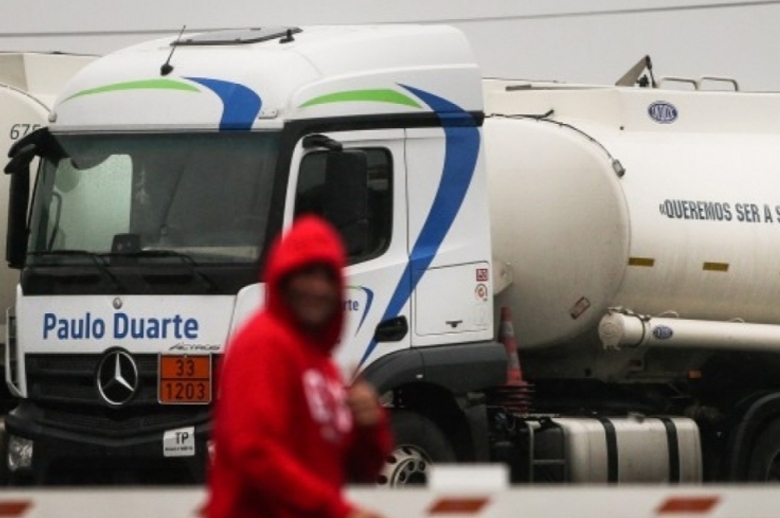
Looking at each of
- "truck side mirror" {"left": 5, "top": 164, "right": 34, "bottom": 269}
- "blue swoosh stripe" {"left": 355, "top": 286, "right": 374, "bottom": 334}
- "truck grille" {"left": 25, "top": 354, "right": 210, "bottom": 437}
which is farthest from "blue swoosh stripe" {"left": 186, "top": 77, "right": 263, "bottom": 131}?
"truck grille" {"left": 25, "top": 354, "right": 210, "bottom": 437}

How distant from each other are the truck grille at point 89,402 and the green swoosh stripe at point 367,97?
1.79 meters

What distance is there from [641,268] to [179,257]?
12.2 feet

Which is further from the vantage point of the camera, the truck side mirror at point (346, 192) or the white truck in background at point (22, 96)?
the white truck in background at point (22, 96)

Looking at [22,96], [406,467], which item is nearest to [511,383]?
[406,467]

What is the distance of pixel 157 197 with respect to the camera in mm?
13172

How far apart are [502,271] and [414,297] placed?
174 centimetres

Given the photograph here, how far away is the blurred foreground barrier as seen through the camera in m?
7.65

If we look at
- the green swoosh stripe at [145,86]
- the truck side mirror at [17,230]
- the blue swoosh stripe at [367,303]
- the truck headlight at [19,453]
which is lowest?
the truck headlight at [19,453]

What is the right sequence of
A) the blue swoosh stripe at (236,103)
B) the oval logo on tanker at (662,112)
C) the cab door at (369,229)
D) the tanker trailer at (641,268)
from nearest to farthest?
the cab door at (369,229) → the blue swoosh stripe at (236,103) → the tanker trailer at (641,268) → the oval logo on tanker at (662,112)

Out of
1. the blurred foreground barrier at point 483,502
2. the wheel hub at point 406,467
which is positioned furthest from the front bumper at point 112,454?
the blurred foreground barrier at point 483,502

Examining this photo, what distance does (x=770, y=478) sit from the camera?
15.7m

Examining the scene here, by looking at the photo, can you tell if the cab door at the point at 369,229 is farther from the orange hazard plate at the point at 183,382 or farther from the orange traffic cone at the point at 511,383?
the orange traffic cone at the point at 511,383

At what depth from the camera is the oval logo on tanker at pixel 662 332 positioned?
607 inches

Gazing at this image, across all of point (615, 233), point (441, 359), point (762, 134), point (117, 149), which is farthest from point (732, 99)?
point (117, 149)
